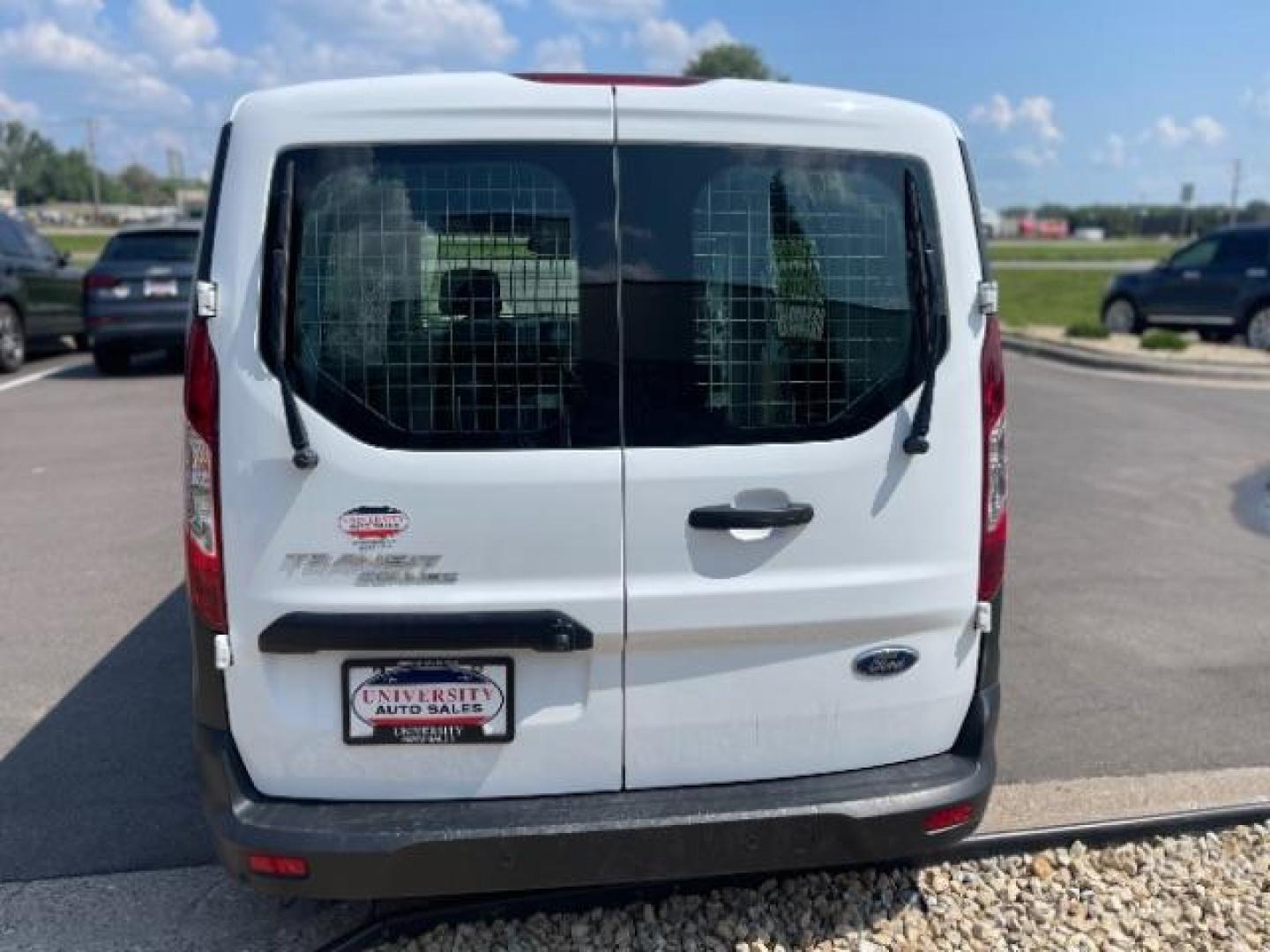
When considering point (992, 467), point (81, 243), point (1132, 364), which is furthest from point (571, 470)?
point (81, 243)

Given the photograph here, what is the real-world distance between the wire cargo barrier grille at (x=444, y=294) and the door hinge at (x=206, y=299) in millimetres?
176

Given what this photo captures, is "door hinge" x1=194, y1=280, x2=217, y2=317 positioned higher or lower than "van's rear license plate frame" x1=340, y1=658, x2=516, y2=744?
higher

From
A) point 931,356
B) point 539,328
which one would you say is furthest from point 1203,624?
point 539,328

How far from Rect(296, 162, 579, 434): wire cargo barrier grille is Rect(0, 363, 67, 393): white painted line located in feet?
36.0

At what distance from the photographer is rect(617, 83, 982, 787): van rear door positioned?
2.55m

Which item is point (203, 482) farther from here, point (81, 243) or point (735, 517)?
point (81, 243)

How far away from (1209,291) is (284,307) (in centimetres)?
1667

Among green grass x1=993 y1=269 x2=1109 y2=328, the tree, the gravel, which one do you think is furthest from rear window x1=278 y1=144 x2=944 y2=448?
the tree

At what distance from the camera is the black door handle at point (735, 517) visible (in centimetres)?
255

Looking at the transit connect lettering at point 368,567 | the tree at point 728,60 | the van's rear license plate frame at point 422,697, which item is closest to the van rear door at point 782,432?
the van's rear license plate frame at point 422,697

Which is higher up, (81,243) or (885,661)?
(81,243)

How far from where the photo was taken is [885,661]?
2.72m

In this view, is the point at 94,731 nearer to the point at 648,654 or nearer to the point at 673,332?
the point at 648,654

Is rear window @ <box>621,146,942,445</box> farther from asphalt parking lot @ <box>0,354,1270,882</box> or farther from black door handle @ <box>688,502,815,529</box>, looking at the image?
asphalt parking lot @ <box>0,354,1270,882</box>
